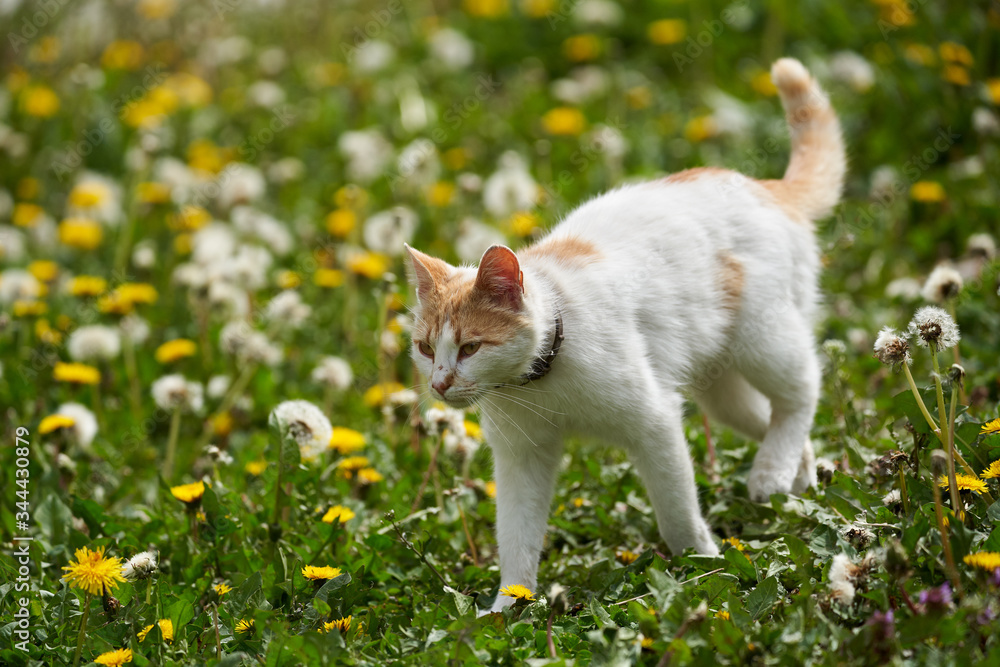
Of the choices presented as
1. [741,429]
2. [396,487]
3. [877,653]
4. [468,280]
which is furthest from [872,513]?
[396,487]

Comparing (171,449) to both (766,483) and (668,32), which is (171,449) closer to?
(766,483)

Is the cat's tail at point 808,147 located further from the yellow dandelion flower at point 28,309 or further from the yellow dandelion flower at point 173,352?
the yellow dandelion flower at point 28,309

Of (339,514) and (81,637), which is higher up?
(81,637)

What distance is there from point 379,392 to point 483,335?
1.86m

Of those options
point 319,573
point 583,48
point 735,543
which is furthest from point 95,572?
point 583,48

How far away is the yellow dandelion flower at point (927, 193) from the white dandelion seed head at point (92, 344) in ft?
14.8

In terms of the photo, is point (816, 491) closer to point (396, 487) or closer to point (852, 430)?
point (852, 430)

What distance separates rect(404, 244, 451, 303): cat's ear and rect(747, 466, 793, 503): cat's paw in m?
1.28

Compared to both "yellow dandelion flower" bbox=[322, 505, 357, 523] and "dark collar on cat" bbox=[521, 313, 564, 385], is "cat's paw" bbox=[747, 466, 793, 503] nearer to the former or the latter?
"dark collar on cat" bbox=[521, 313, 564, 385]

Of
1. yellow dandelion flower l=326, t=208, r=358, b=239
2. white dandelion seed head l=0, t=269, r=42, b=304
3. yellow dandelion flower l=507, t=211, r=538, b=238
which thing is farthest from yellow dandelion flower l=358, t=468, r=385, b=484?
white dandelion seed head l=0, t=269, r=42, b=304

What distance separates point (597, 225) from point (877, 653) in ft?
5.49

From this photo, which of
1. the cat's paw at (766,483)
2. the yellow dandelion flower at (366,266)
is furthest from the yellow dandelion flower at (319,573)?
the yellow dandelion flower at (366,266)

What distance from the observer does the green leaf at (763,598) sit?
2.46 m

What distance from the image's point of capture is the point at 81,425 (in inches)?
157
